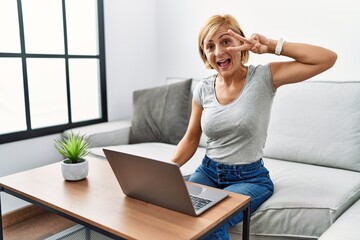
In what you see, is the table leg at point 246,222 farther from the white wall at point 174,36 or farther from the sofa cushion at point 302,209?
the white wall at point 174,36

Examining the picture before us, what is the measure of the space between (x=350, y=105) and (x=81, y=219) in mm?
1510

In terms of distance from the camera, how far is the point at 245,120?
1.39 m

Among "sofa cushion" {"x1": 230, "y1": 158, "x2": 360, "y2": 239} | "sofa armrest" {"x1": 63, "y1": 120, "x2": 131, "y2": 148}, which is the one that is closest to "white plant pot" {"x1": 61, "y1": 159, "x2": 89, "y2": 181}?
"sofa cushion" {"x1": 230, "y1": 158, "x2": 360, "y2": 239}

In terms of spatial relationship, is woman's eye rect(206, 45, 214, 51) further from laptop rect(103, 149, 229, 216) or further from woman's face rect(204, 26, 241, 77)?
laptop rect(103, 149, 229, 216)

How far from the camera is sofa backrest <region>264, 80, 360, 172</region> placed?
186cm

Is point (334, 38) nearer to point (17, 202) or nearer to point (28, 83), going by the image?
point (28, 83)

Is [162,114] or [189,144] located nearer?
[189,144]

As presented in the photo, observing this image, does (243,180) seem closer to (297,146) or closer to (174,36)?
(297,146)

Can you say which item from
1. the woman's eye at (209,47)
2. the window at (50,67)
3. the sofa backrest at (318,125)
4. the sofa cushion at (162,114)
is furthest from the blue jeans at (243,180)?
the window at (50,67)

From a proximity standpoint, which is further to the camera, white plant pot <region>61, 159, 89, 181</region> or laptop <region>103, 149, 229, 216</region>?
white plant pot <region>61, 159, 89, 181</region>

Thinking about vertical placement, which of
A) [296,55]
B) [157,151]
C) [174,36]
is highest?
[174,36]

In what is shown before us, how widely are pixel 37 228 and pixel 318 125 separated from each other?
1.79 meters

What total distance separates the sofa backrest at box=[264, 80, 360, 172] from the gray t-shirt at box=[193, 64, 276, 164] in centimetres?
64

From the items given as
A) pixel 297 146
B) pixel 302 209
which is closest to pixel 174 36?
pixel 297 146
